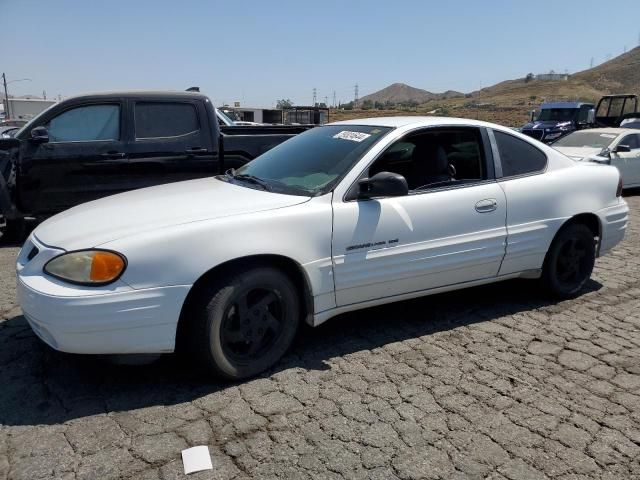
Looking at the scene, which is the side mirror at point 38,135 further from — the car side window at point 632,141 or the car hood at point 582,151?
the car side window at point 632,141

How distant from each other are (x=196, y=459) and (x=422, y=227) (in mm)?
2105

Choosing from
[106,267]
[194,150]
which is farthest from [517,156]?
[194,150]

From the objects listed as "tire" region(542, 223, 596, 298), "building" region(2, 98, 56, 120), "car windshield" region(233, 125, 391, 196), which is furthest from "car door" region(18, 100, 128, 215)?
"building" region(2, 98, 56, 120)

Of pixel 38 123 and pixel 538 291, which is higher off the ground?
pixel 38 123

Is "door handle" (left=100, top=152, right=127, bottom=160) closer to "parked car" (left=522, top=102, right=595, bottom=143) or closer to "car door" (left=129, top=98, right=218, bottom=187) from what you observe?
"car door" (left=129, top=98, right=218, bottom=187)

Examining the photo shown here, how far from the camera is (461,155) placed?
172 inches

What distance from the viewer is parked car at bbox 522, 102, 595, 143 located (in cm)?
1869

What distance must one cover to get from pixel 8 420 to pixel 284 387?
1476 mm

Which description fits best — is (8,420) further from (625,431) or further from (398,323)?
(625,431)

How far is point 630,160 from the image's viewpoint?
11305mm

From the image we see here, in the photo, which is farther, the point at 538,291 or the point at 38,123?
the point at 38,123

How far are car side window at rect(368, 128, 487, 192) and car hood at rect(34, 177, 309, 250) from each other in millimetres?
1159

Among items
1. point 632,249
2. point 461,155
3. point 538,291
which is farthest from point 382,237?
point 632,249

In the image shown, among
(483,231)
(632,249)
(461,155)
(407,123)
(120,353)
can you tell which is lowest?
(632,249)
